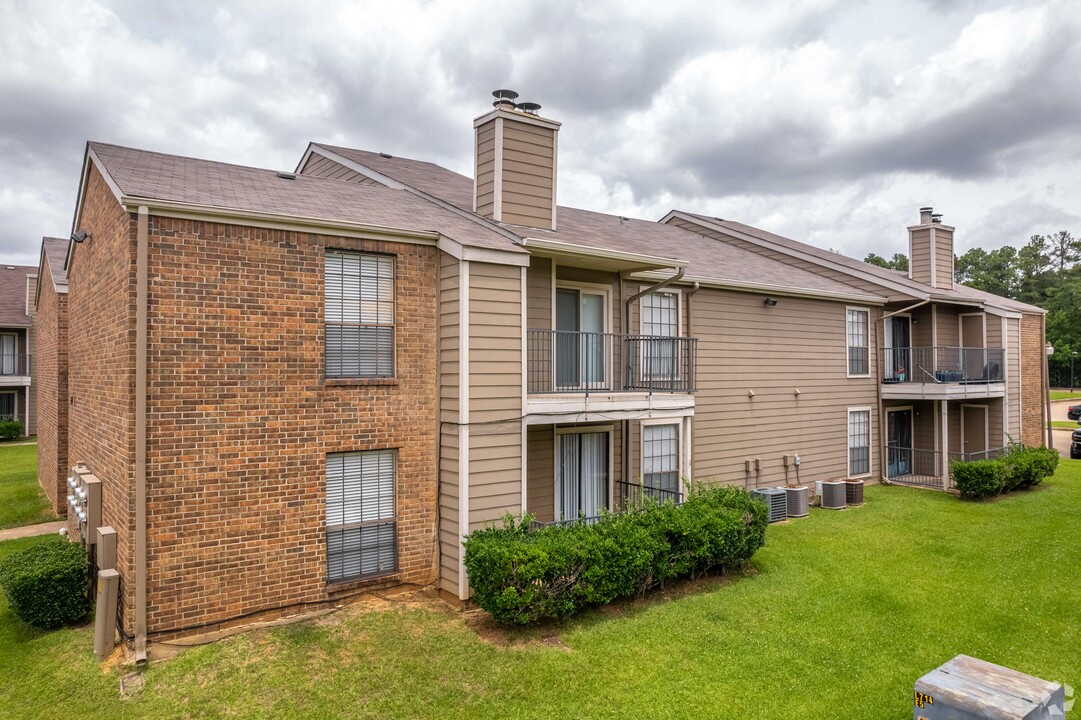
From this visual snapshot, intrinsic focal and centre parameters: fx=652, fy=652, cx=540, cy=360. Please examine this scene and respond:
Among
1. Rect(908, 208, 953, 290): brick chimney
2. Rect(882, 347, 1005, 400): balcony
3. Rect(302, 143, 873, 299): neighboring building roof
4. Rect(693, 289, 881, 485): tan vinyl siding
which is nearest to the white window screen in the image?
Rect(693, 289, 881, 485): tan vinyl siding

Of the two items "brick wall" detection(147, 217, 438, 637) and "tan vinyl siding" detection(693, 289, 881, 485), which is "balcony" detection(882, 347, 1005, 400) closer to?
"tan vinyl siding" detection(693, 289, 881, 485)

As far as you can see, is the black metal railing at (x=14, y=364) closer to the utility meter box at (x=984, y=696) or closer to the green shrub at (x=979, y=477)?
the utility meter box at (x=984, y=696)

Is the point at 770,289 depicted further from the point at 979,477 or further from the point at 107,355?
the point at 107,355

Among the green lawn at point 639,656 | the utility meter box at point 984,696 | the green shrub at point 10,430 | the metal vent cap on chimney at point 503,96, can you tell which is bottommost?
the green lawn at point 639,656

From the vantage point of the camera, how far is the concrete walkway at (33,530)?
11.9 metres

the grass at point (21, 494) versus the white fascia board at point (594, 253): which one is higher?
the white fascia board at point (594, 253)

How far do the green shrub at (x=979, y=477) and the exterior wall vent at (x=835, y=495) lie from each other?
304 cm

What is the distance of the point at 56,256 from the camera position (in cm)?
1586

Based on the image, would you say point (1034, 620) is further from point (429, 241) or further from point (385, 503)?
point (429, 241)

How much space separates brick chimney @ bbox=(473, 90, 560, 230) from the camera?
1055 centimetres

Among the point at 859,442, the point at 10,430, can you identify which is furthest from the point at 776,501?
the point at 10,430

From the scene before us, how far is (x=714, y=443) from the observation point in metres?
13.7

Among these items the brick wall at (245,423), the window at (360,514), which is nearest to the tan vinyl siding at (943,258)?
the brick wall at (245,423)

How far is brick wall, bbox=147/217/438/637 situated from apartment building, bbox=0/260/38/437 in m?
26.5
